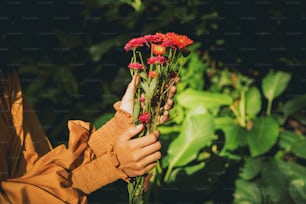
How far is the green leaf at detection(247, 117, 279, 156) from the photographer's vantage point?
251 centimetres

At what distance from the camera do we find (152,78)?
1330 millimetres

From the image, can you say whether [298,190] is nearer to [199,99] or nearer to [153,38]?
[199,99]

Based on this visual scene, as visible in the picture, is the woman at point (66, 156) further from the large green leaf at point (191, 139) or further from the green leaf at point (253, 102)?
the green leaf at point (253, 102)

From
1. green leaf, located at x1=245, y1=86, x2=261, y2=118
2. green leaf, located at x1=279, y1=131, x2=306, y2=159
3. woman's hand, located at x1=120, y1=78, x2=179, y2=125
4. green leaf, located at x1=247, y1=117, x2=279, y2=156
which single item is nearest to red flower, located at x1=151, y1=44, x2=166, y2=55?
woman's hand, located at x1=120, y1=78, x2=179, y2=125

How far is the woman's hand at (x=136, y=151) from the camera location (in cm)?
132

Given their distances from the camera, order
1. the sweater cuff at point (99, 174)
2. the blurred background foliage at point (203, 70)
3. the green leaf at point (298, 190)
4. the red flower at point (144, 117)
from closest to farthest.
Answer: the red flower at point (144, 117) < the sweater cuff at point (99, 174) < the green leaf at point (298, 190) < the blurred background foliage at point (203, 70)

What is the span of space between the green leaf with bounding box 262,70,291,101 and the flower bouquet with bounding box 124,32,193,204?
1.53m

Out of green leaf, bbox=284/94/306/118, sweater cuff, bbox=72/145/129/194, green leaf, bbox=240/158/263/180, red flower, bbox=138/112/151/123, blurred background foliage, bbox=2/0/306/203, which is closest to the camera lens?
red flower, bbox=138/112/151/123

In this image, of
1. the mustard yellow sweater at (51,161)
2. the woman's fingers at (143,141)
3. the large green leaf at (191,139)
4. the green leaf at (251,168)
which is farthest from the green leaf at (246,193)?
the woman's fingers at (143,141)

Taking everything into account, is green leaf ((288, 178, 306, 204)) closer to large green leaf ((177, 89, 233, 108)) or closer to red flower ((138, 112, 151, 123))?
large green leaf ((177, 89, 233, 108))

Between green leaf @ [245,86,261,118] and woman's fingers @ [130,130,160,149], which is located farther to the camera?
green leaf @ [245,86,261,118]

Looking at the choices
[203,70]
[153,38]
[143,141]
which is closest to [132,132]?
→ [143,141]

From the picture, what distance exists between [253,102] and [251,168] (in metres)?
0.46

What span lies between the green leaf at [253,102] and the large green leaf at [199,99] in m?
0.16
